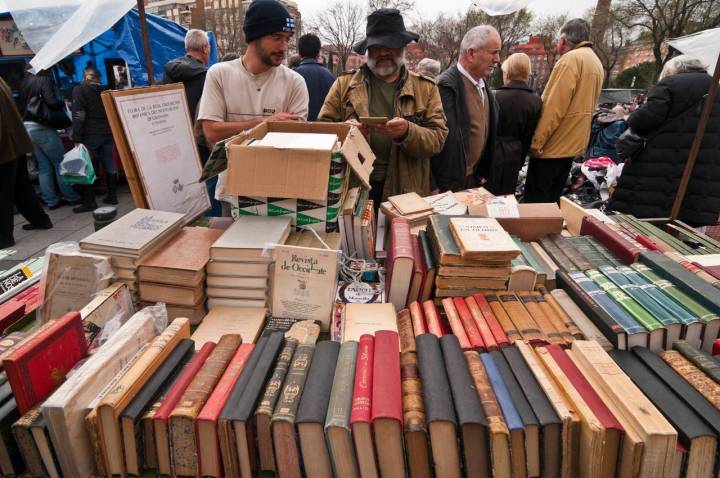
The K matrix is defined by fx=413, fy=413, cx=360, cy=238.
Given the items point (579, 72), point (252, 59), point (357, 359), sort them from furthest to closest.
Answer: point (579, 72), point (252, 59), point (357, 359)

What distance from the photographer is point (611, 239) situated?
6.37 feet

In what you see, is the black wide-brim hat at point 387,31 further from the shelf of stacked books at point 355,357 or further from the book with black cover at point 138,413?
the book with black cover at point 138,413

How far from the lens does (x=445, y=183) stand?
3.50m

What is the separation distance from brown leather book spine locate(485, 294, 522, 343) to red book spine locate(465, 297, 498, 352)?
0.06 m

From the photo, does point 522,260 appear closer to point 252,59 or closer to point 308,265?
point 308,265

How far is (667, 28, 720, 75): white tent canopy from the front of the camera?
371cm

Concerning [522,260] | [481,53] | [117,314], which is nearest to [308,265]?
[117,314]

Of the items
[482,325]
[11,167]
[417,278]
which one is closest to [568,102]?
[417,278]

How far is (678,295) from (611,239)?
49 cm

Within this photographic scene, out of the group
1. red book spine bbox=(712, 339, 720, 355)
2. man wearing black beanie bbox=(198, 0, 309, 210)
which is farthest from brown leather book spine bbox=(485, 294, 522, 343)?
man wearing black beanie bbox=(198, 0, 309, 210)

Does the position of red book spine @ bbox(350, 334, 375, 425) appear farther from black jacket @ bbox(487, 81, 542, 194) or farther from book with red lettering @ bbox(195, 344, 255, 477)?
black jacket @ bbox(487, 81, 542, 194)

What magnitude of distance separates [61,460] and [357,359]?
829 millimetres

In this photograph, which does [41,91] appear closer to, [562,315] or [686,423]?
[562,315]

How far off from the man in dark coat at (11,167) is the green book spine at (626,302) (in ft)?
17.2
